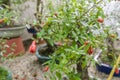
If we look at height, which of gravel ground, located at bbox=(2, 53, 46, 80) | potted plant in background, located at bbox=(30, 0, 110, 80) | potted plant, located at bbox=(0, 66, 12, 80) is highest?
potted plant in background, located at bbox=(30, 0, 110, 80)

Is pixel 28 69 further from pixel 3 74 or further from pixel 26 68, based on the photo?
pixel 3 74

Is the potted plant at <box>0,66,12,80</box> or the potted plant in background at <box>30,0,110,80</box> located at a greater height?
the potted plant in background at <box>30,0,110,80</box>

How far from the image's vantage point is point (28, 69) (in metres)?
2.66

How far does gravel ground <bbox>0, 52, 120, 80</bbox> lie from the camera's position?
2455 mm

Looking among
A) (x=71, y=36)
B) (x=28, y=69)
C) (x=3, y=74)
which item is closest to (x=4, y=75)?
(x=3, y=74)

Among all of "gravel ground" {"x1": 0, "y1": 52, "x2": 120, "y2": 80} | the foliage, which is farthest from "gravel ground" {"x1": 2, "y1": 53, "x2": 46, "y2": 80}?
the foliage

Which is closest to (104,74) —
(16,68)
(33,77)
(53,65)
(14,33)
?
(33,77)

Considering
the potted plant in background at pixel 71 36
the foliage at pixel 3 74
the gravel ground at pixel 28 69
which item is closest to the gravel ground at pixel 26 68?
the gravel ground at pixel 28 69

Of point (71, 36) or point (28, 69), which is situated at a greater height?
point (71, 36)

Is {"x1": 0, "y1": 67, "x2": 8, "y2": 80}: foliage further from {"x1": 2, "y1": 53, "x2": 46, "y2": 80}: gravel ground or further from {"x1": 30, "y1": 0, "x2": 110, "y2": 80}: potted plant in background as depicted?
{"x1": 30, "y1": 0, "x2": 110, "y2": 80}: potted plant in background

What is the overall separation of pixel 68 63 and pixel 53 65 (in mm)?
81

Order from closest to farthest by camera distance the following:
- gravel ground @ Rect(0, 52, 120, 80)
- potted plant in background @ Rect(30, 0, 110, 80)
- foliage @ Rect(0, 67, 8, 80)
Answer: potted plant in background @ Rect(30, 0, 110, 80)
foliage @ Rect(0, 67, 8, 80)
gravel ground @ Rect(0, 52, 120, 80)

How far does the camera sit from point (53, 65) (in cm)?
119

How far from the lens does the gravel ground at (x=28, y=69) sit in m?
2.46
